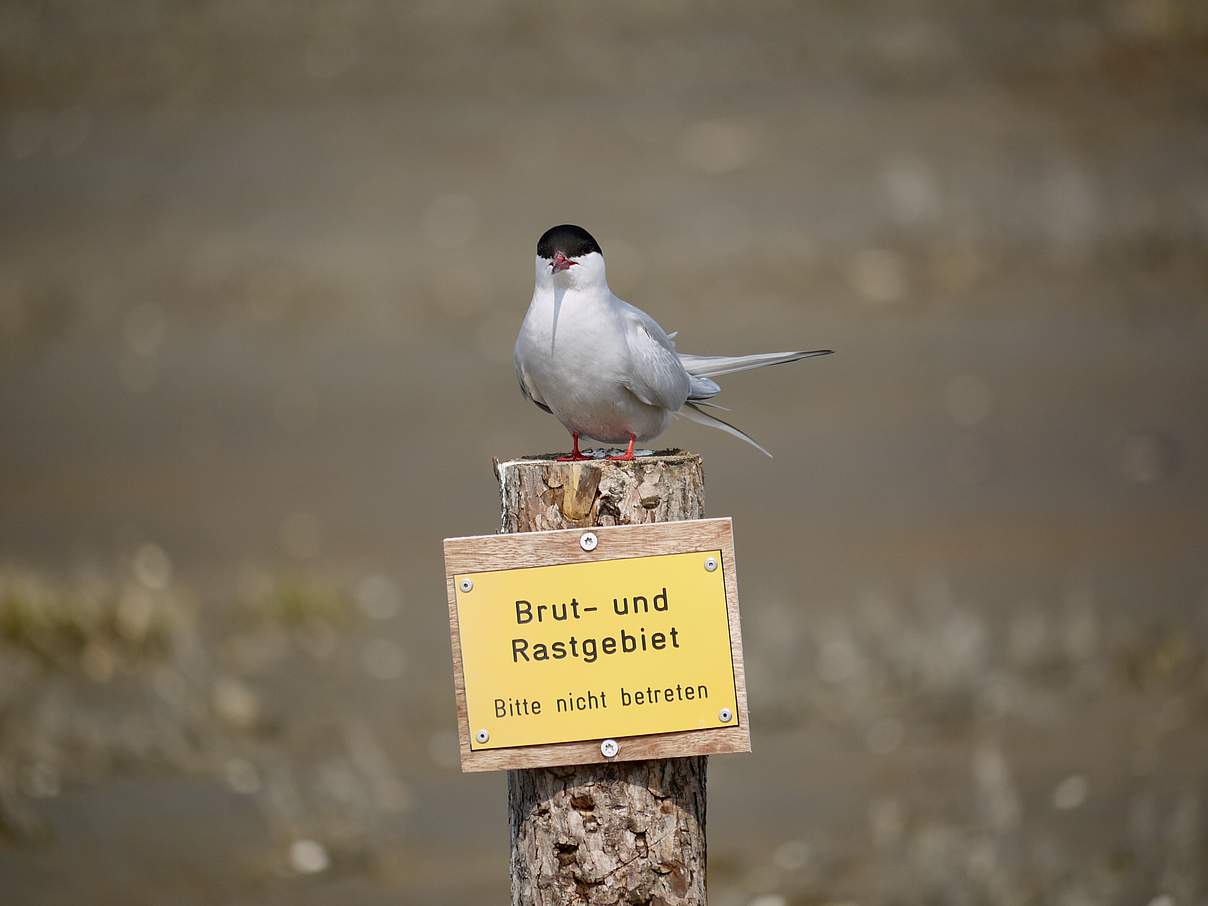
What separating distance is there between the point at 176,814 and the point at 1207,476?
6146mm

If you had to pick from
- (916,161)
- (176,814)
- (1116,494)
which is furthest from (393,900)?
(916,161)

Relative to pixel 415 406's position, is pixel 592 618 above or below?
below

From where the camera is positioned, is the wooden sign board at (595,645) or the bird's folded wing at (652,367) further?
the bird's folded wing at (652,367)

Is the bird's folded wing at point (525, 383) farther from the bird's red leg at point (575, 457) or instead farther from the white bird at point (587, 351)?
the bird's red leg at point (575, 457)

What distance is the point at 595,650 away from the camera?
10.2 feet

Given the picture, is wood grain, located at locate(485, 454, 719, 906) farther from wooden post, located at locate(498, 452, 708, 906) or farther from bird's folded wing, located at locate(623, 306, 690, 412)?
bird's folded wing, located at locate(623, 306, 690, 412)

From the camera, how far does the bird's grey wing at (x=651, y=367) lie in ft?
11.8

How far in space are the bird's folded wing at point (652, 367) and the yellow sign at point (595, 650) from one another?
613mm

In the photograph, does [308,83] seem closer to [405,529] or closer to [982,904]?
[405,529]

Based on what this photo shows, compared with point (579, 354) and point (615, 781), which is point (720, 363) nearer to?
point (579, 354)

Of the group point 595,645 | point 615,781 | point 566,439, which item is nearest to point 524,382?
point 595,645

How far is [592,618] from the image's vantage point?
122 inches

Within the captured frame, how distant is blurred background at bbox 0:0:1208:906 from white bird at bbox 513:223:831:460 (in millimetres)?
1900

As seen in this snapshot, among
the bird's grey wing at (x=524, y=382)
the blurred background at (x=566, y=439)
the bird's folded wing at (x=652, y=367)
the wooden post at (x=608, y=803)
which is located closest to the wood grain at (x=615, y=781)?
the wooden post at (x=608, y=803)
